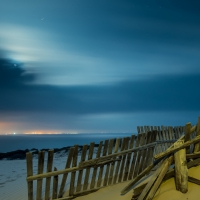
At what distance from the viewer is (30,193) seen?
21.6ft

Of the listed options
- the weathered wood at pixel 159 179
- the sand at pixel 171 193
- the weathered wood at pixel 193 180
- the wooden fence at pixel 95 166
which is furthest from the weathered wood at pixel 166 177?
the wooden fence at pixel 95 166

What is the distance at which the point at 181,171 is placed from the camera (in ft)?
19.6

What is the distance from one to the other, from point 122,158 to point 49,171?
256 cm

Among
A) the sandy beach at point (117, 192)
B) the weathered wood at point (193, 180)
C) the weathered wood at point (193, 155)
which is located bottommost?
the sandy beach at point (117, 192)

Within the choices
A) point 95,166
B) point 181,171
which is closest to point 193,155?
point 181,171

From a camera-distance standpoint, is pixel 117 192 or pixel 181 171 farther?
pixel 117 192

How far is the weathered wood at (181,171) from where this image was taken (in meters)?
5.92

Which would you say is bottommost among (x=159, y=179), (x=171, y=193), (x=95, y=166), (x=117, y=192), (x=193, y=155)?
(x=117, y=192)

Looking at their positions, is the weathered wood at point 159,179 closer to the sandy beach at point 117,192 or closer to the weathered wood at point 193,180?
the sandy beach at point 117,192

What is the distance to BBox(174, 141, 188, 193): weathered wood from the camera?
19.4 feet

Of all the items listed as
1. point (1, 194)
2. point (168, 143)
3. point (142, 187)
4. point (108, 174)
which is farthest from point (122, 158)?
point (1, 194)

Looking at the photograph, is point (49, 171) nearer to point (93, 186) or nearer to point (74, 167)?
point (74, 167)

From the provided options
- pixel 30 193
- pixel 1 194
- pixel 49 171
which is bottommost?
pixel 1 194

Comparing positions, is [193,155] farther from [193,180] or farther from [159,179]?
[159,179]
